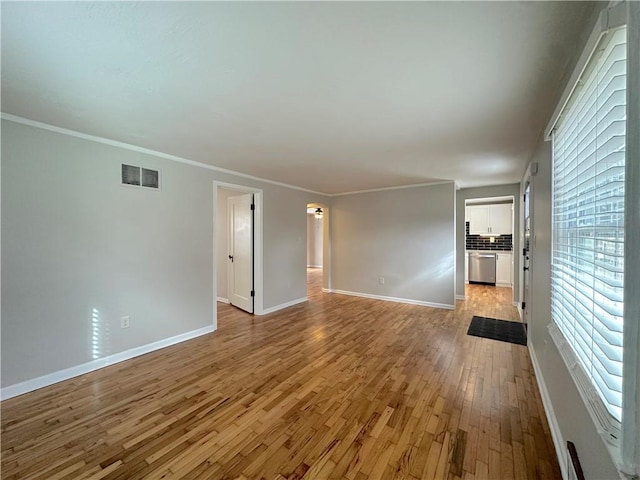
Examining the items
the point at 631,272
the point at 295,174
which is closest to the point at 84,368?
the point at 295,174

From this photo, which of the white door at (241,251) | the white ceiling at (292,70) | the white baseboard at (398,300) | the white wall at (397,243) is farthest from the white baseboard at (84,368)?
the white wall at (397,243)

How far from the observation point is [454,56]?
145 cm

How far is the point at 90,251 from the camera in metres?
2.65

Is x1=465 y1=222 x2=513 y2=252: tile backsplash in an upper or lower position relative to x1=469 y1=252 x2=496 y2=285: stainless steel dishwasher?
upper

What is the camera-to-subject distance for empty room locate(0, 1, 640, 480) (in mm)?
1144

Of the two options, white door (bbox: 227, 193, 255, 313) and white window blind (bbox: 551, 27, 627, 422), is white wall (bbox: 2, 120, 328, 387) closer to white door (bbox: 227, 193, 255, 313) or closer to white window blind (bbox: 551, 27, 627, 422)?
white door (bbox: 227, 193, 255, 313)

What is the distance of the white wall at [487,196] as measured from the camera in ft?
16.5

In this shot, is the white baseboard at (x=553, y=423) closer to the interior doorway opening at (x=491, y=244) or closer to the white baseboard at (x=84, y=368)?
the white baseboard at (x=84, y=368)

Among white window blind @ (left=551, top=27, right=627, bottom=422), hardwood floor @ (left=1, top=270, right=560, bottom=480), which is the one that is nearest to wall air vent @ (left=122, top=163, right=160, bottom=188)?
hardwood floor @ (left=1, top=270, right=560, bottom=480)

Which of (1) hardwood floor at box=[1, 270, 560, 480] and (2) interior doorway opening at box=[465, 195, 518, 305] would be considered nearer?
(1) hardwood floor at box=[1, 270, 560, 480]

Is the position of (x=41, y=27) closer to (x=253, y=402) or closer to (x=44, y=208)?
(x=44, y=208)

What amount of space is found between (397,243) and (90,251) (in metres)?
4.75

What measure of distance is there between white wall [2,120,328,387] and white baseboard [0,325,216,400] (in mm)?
43

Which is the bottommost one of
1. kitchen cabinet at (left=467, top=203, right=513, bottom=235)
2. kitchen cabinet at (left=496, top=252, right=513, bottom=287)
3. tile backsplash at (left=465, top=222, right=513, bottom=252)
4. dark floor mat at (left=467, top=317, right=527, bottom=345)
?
dark floor mat at (left=467, top=317, right=527, bottom=345)
